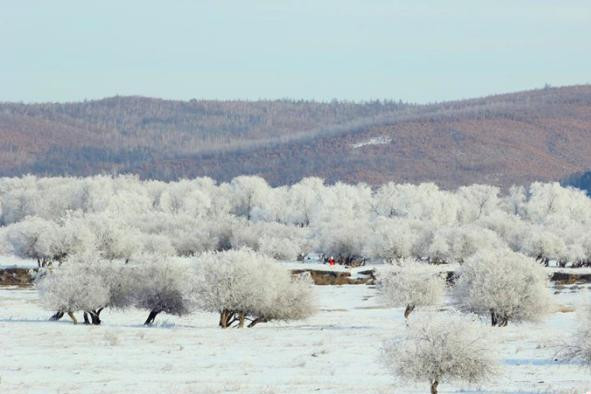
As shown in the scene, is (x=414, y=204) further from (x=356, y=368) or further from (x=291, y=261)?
(x=356, y=368)

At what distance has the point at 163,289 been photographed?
6425 centimetres

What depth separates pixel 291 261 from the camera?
127 m

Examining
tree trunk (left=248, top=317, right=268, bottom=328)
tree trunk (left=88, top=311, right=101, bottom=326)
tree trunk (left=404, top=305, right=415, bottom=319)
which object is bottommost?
tree trunk (left=404, top=305, right=415, bottom=319)

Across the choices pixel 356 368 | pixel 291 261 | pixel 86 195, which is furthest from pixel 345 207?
pixel 356 368

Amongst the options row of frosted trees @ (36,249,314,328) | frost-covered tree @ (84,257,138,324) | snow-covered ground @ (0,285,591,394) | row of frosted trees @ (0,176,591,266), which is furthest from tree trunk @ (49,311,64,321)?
row of frosted trees @ (0,176,591,266)

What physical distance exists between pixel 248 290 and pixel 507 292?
12.9 metres

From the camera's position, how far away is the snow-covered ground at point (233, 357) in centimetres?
3731

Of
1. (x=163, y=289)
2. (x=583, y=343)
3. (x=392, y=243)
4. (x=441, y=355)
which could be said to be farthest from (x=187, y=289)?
(x=392, y=243)

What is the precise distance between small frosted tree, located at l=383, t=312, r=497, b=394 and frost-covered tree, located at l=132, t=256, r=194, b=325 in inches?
1157

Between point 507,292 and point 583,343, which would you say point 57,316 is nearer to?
point 507,292

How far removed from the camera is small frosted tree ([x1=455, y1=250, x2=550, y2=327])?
2422 inches

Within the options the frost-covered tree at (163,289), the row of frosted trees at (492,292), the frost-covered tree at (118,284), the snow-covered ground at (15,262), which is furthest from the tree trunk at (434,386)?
the snow-covered ground at (15,262)

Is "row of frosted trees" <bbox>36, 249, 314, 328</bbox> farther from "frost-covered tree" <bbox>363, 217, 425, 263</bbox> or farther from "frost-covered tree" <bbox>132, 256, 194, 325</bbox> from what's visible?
"frost-covered tree" <bbox>363, 217, 425, 263</bbox>

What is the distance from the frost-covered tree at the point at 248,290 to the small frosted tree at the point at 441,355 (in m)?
27.2
